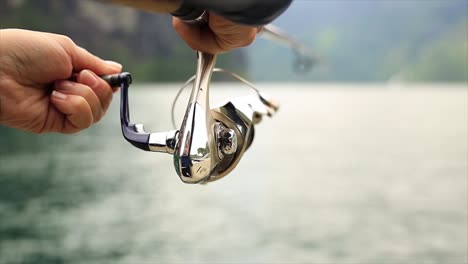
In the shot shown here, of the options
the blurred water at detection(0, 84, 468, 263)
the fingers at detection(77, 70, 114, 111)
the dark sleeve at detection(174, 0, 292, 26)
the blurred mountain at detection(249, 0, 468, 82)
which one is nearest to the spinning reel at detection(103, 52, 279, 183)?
the fingers at detection(77, 70, 114, 111)

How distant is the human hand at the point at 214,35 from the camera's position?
0.49m

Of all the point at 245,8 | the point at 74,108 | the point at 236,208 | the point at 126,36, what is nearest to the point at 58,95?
the point at 74,108

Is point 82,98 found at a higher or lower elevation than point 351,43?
lower

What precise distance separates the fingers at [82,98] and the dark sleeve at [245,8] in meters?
0.25

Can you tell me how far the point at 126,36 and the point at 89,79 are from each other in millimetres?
22174

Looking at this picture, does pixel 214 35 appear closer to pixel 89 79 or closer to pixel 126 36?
pixel 89 79

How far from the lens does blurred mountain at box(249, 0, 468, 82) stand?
115ft

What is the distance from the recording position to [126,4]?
0.38 metres

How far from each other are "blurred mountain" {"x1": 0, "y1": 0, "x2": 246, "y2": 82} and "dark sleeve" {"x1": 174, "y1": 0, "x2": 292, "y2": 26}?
59.3ft

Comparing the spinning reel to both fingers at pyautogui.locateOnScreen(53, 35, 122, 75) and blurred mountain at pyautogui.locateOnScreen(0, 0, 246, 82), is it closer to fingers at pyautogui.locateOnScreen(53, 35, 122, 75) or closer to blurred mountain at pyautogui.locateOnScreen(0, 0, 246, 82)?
fingers at pyautogui.locateOnScreen(53, 35, 122, 75)

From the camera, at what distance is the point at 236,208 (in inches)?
106

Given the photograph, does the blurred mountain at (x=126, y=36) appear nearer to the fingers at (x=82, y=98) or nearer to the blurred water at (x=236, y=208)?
the blurred water at (x=236, y=208)

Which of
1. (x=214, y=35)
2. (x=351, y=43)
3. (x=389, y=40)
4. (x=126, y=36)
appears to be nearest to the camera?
(x=214, y=35)

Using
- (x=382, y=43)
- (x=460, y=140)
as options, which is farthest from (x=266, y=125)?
(x=382, y=43)
